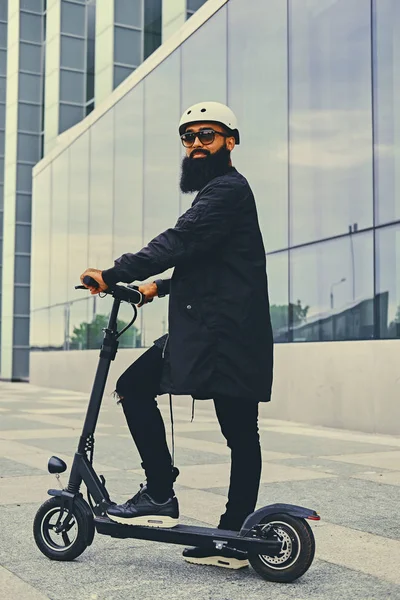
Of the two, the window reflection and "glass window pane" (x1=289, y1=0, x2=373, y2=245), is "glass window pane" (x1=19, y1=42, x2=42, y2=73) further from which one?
"glass window pane" (x1=289, y1=0, x2=373, y2=245)

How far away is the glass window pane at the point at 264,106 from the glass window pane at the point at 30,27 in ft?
65.7

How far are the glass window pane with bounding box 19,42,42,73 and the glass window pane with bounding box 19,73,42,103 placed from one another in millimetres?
320

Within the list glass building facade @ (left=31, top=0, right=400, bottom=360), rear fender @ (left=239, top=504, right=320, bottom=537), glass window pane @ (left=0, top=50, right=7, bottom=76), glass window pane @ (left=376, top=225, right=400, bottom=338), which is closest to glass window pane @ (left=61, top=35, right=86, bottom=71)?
glass window pane @ (left=0, top=50, right=7, bottom=76)

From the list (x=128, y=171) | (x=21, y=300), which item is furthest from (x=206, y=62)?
(x=21, y=300)

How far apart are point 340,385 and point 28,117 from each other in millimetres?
24633

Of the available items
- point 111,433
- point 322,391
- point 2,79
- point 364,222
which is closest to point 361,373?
point 322,391

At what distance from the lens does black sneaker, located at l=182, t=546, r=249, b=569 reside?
145 inches

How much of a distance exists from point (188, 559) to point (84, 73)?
2812cm

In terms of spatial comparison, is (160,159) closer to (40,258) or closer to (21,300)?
(40,258)

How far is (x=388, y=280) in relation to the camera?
37.9 ft

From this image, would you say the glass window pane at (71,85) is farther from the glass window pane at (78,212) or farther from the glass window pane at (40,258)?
the glass window pane at (78,212)

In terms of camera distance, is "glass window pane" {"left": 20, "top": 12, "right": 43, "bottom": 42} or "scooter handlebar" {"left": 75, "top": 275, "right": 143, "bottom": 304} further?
"glass window pane" {"left": 20, "top": 12, "right": 43, "bottom": 42}

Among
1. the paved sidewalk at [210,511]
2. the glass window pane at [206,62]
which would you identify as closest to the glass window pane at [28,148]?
the glass window pane at [206,62]

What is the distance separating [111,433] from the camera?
10.7m
